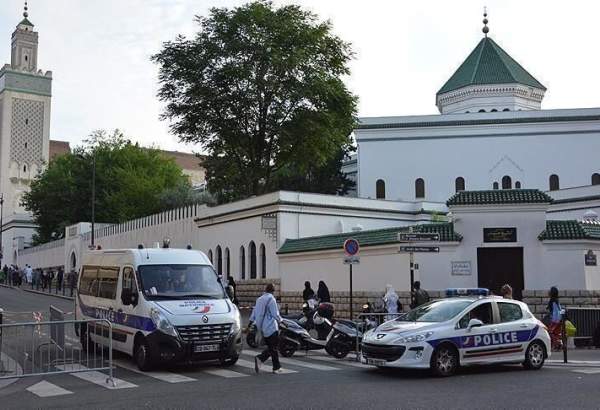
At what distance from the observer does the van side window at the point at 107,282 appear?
1551 centimetres

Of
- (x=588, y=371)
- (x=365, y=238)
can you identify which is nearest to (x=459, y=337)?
(x=588, y=371)

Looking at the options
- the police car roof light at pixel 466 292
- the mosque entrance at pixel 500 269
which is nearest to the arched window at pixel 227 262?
the mosque entrance at pixel 500 269

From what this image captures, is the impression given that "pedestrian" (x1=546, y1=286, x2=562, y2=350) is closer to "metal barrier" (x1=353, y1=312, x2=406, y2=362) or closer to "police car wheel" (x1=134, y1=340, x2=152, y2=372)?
"metal barrier" (x1=353, y1=312, x2=406, y2=362)

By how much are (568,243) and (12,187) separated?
9121cm

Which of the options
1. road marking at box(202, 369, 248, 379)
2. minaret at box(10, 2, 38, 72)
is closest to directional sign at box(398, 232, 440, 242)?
road marking at box(202, 369, 248, 379)

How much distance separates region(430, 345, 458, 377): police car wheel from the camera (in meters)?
12.9

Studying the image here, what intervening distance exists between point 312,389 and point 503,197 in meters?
13.3

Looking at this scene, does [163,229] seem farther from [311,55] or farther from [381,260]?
[381,260]

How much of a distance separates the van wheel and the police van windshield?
37.5 inches

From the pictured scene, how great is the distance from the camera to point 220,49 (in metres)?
37.4

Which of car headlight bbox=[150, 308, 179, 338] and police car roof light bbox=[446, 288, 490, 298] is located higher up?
police car roof light bbox=[446, 288, 490, 298]

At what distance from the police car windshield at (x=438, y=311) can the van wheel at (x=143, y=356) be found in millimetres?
5102

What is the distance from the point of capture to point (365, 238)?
87.7 ft

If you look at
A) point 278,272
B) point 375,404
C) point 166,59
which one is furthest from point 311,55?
point 375,404
